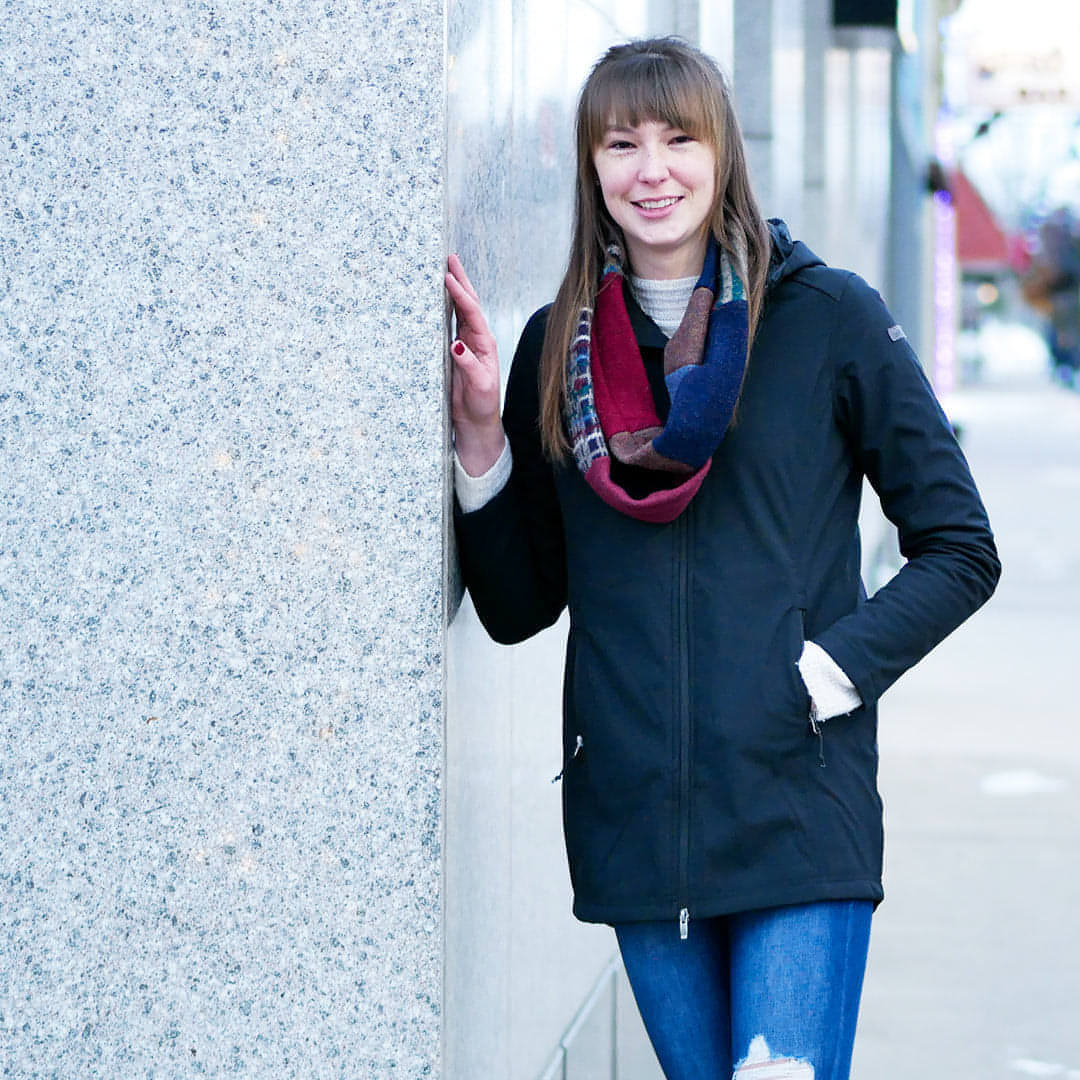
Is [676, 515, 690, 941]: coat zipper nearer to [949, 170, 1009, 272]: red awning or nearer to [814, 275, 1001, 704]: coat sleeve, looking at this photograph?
[814, 275, 1001, 704]: coat sleeve

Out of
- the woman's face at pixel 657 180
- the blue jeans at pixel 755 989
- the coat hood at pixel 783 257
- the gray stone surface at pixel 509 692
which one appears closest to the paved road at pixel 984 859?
the gray stone surface at pixel 509 692

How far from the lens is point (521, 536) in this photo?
271 centimetres

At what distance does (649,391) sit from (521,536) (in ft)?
1.13

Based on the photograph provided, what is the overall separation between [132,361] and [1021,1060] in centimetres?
324

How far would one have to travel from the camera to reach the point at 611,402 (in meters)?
2.50

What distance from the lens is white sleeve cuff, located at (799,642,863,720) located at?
2.42 m

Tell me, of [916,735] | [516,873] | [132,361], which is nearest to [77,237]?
[132,361]

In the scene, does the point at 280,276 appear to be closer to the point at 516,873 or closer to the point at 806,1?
the point at 516,873

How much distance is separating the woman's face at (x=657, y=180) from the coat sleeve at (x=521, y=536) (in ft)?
1.01

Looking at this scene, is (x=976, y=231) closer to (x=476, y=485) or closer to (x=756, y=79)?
(x=756, y=79)

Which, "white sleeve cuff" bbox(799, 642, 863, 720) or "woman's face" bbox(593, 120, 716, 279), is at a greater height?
"woman's face" bbox(593, 120, 716, 279)

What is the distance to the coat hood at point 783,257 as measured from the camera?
2.54m

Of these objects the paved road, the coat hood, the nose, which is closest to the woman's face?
the nose

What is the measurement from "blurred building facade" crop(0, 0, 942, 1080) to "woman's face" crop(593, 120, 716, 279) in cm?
24
